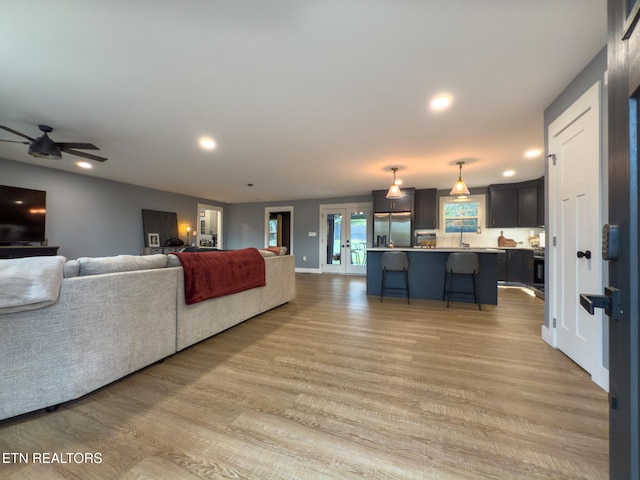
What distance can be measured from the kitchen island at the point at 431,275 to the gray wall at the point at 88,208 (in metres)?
5.49

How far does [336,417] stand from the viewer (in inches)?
56.5

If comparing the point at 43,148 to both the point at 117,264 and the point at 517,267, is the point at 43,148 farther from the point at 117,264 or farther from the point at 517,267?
the point at 517,267

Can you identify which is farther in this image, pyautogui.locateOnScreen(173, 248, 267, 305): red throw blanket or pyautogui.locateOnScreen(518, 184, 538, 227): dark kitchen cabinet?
pyautogui.locateOnScreen(518, 184, 538, 227): dark kitchen cabinet

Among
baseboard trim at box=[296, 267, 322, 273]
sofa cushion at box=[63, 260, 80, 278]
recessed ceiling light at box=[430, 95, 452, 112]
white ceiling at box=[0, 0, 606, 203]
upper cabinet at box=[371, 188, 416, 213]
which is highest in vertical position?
white ceiling at box=[0, 0, 606, 203]

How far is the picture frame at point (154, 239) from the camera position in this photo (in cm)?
623

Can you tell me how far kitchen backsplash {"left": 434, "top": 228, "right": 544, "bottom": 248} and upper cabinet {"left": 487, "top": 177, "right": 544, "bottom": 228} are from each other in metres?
0.30

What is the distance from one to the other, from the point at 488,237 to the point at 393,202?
2.41 metres

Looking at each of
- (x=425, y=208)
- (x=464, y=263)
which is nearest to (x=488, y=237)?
(x=425, y=208)

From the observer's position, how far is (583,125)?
77.4 inches

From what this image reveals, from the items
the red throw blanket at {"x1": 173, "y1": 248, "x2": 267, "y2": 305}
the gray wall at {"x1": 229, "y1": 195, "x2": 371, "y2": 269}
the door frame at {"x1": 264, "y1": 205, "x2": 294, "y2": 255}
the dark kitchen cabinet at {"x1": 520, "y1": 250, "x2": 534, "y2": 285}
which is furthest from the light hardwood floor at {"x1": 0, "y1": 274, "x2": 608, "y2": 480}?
the door frame at {"x1": 264, "y1": 205, "x2": 294, "y2": 255}

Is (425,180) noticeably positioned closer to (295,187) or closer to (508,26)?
(295,187)

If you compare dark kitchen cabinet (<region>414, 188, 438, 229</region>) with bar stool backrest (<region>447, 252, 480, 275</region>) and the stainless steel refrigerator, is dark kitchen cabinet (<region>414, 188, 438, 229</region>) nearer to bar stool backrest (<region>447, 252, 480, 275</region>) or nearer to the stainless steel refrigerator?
the stainless steel refrigerator

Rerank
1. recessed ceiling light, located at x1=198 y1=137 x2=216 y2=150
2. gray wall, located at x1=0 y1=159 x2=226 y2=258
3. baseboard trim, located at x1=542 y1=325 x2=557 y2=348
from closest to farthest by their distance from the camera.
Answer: baseboard trim, located at x1=542 y1=325 x2=557 y2=348 → recessed ceiling light, located at x1=198 y1=137 x2=216 y2=150 → gray wall, located at x1=0 y1=159 x2=226 y2=258

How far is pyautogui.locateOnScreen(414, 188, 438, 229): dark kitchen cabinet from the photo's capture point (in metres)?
6.26
